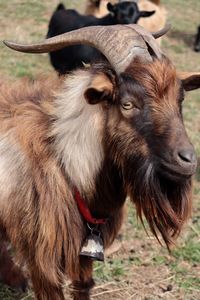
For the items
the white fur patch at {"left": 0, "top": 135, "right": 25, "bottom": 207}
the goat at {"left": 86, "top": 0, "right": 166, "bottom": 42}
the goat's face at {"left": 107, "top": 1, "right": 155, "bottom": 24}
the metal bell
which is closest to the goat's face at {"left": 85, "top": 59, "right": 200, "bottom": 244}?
the metal bell

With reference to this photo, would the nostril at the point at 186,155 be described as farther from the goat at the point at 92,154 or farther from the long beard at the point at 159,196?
the long beard at the point at 159,196

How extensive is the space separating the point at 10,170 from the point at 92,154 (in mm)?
479

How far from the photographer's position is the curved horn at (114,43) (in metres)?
2.71

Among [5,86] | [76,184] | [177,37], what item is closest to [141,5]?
[177,37]

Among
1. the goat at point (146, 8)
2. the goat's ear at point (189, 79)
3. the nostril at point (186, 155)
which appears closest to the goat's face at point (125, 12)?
the goat at point (146, 8)

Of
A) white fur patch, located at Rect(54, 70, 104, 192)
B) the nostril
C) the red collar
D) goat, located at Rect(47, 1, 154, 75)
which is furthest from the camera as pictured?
goat, located at Rect(47, 1, 154, 75)

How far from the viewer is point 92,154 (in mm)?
2855

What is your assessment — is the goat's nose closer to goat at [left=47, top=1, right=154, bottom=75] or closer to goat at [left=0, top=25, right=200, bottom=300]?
goat at [left=0, top=25, right=200, bottom=300]

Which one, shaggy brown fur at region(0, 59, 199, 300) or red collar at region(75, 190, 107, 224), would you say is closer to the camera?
shaggy brown fur at region(0, 59, 199, 300)

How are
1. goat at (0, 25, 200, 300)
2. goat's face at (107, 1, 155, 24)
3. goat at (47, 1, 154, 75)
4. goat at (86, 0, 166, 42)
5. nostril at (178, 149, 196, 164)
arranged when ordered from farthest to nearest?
goat at (86, 0, 166, 42) < goat's face at (107, 1, 155, 24) < goat at (47, 1, 154, 75) < goat at (0, 25, 200, 300) < nostril at (178, 149, 196, 164)

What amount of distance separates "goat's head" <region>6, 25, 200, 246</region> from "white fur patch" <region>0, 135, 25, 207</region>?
51 centimetres

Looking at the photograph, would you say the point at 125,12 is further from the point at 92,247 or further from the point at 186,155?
the point at 186,155

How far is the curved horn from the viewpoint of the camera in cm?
271

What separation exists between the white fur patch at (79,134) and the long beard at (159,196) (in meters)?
0.23
